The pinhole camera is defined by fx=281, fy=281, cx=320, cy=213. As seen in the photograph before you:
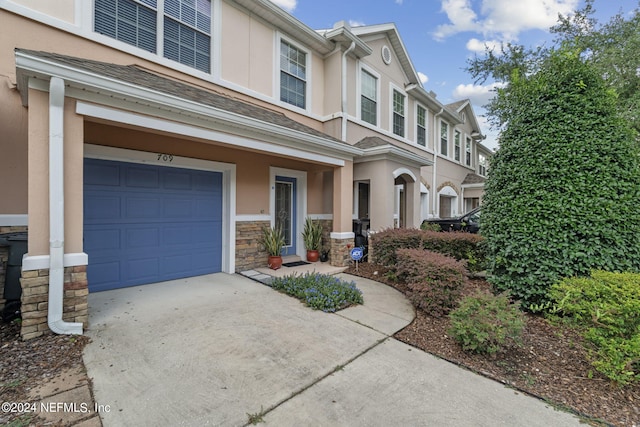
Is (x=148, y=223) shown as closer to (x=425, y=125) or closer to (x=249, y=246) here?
(x=249, y=246)

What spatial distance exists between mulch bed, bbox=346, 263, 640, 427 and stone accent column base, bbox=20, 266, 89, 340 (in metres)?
3.97

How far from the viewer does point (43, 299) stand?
3.25m

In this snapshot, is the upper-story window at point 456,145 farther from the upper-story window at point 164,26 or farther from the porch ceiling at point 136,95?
the upper-story window at point 164,26

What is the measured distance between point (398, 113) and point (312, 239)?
22.2 ft

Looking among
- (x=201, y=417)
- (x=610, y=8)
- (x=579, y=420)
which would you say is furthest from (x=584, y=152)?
(x=610, y=8)

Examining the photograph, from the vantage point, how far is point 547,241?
3.93 meters

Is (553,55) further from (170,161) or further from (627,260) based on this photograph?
(170,161)

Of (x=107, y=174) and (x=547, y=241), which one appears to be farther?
(x=107, y=174)

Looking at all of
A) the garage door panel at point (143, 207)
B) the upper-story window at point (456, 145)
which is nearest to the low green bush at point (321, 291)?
the garage door panel at point (143, 207)

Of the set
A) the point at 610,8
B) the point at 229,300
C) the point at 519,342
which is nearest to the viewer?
the point at 519,342

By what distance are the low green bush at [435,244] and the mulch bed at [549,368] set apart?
2.12 metres

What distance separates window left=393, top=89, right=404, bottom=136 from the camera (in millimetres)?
11094

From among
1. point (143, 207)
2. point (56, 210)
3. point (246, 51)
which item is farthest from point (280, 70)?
point (56, 210)

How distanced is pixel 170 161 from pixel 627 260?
739 centimetres
